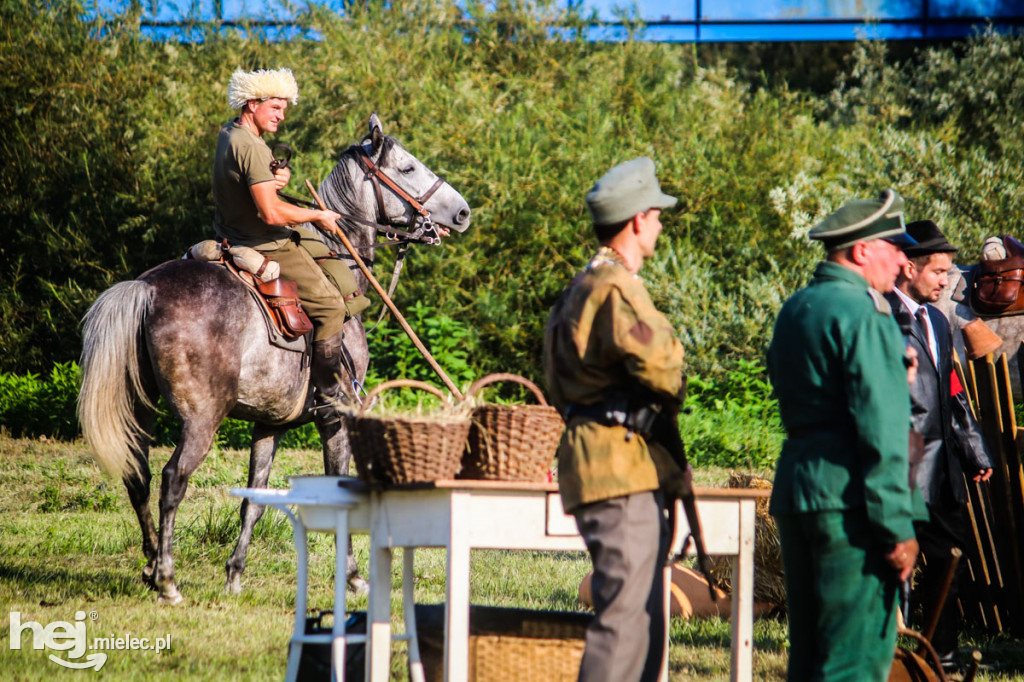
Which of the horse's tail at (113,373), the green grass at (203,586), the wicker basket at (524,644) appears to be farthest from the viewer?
the horse's tail at (113,373)

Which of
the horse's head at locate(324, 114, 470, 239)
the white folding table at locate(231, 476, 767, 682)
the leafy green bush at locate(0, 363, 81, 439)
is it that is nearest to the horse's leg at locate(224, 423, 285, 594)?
the horse's head at locate(324, 114, 470, 239)

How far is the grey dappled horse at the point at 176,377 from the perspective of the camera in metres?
6.78

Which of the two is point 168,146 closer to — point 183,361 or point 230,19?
point 230,19

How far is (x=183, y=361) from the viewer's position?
271 inches

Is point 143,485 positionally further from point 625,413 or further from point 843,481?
point 843,481

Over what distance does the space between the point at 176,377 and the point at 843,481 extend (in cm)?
453

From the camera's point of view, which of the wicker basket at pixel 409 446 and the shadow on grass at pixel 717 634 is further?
the shadow on grass at pixel 717 634

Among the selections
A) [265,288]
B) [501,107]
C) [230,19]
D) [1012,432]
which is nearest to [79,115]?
[230,19]

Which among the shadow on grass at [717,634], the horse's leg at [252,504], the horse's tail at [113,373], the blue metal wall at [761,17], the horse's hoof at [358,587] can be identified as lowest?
the shadow on grass at [717,634]

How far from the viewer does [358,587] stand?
739 centimetres

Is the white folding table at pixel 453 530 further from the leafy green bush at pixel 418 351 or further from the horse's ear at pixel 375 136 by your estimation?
the leafy green bush at pixel 418 351

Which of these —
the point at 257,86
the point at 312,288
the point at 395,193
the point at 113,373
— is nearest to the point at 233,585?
the point at 113,373

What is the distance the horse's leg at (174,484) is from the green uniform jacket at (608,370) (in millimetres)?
3767

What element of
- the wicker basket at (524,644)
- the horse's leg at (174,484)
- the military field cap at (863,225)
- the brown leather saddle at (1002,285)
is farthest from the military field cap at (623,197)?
the brown leather saddle at (1002,285)
